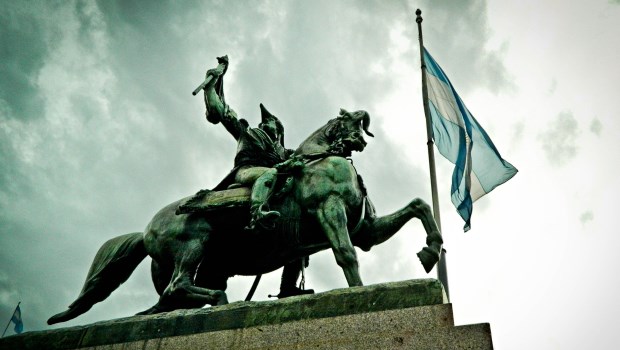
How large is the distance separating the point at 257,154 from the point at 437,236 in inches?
128

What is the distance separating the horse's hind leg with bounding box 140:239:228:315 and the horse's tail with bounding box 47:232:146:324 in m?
0.87

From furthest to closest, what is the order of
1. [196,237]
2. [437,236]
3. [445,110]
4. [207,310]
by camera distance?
[445,110] → [196,237] → [437,236] → [207,310]

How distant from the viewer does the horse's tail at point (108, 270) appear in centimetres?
780

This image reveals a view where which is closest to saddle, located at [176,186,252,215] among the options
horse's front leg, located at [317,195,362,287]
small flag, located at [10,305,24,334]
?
horse's front leg, located at [317,195,362,287]

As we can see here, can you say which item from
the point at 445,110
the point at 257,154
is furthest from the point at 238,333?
the point at 445,110

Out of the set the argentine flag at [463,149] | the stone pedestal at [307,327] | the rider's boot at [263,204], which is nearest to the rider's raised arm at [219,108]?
the rider's boot at [263,204]

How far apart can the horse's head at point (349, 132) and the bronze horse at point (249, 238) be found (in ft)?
0.09

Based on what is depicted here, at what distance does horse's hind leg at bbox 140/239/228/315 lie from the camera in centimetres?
712

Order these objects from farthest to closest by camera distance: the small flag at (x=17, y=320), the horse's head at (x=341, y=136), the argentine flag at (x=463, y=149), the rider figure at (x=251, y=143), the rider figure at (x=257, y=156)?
the small flag at (x=17, y=320)
the argentine flag at (x=463, y=149)
the horse's head at (x=341, y=136)
the rider figure at (x=251, y=143)
the rider figure at (x=257, y=156)

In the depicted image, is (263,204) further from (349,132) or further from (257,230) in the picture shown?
Result: (349,132)

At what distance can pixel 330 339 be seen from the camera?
18.1 feet

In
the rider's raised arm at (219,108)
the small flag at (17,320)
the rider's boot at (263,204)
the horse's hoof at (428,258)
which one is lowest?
the horse's hoof at (428,258)

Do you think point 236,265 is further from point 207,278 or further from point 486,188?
point 486,188

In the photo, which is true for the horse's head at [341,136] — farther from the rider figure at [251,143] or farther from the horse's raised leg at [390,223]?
the horse's raised leg at [390,223]
